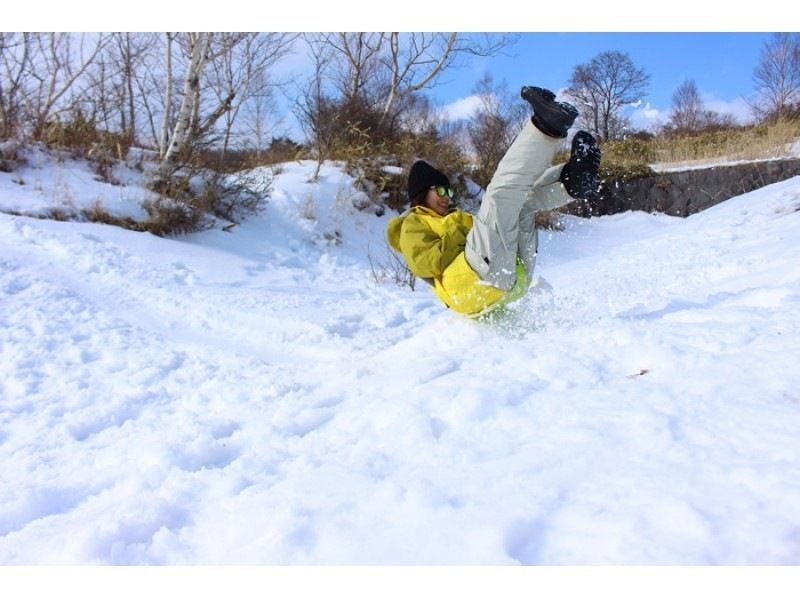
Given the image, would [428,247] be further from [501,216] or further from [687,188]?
[687,188]

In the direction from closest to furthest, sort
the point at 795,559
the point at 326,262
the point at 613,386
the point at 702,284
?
1. the point at 795,559
2. the point at 613,386
3. the point at 702,284
4. the point at 326,262

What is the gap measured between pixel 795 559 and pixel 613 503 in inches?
10.6

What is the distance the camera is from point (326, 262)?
6.64m

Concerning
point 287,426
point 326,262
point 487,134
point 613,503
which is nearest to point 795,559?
point 613,503

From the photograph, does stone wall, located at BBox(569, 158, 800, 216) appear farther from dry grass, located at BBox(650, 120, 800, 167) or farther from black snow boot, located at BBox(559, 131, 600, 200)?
black snow boot, located at BBox(559, 131, 600, 200)

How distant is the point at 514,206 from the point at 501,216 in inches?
2.6

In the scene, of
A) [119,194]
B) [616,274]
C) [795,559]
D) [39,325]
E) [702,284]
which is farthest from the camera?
[119,194]

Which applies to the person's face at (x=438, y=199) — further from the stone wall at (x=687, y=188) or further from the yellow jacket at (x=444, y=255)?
the stone wall at (x=687, y=188)

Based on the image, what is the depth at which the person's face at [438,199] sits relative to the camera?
2809mm

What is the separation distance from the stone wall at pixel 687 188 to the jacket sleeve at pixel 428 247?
9.14m

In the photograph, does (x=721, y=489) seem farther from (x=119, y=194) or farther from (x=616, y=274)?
(x=119, y=194)

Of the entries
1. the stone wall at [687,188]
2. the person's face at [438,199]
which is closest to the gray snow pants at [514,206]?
the person's face at [438,199]

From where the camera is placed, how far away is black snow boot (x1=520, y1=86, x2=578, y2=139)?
193 cm

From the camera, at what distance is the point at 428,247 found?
8.35ft
